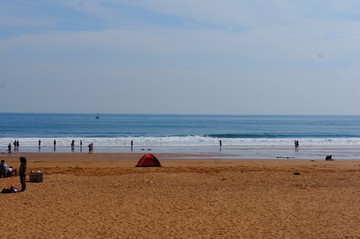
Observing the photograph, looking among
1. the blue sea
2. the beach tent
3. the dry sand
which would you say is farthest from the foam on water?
the dry sand

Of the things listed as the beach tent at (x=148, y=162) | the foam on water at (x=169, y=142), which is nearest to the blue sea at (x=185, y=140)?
the foam on water at (x=169, y=142)

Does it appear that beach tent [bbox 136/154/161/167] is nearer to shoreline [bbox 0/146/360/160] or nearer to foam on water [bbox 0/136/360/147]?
shoreline [bbox 0/146/360/160]

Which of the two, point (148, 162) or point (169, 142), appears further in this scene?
point (169, 142)

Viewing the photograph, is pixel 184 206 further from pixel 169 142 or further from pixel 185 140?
pixel 185 140

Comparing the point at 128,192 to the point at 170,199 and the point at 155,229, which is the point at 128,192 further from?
the point at 155,229

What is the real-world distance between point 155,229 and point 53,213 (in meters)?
3.86

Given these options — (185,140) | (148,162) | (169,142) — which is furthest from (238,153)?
(185,140)

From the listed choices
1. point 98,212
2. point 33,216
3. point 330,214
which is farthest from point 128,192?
point 330,214

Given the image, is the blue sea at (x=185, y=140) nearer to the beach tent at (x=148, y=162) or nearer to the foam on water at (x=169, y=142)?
the foam on water at (x=169, y=142)

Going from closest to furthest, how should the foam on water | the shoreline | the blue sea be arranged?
the shoreline, the blue sea, the foam on water

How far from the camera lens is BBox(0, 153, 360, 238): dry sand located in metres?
11.9

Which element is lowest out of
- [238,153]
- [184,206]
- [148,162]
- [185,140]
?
[184,206]

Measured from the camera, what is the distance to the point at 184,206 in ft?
49.7

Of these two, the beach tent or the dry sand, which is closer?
the dry sand
